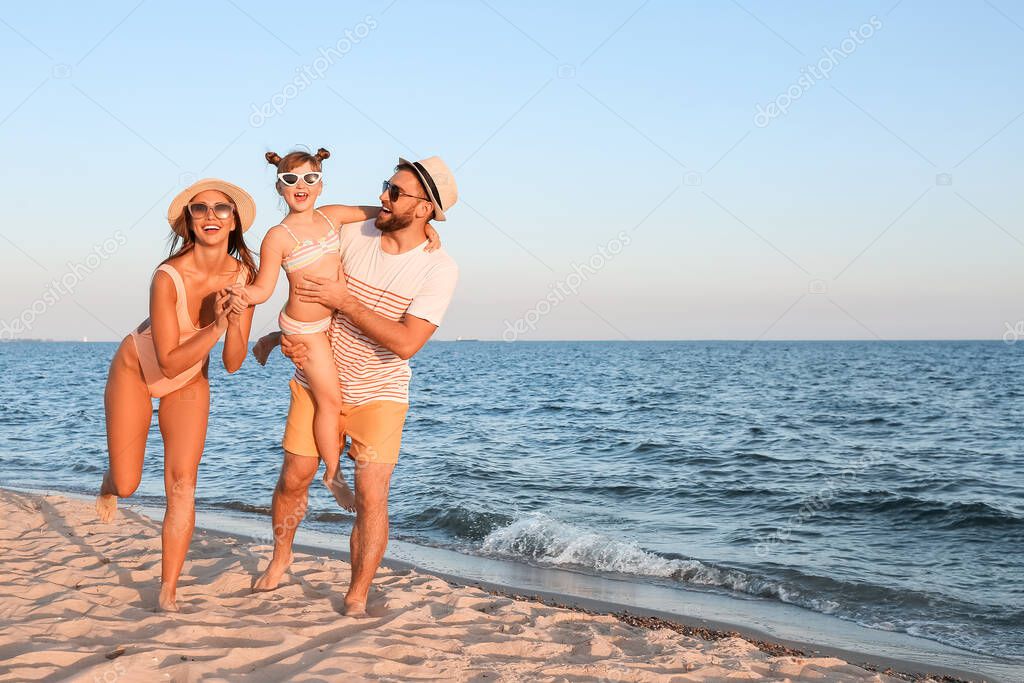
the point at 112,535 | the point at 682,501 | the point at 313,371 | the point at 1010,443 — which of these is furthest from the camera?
the point at 1010,443

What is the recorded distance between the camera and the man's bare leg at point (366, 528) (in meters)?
4.22

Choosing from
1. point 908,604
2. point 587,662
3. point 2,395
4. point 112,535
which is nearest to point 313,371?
point 587,662

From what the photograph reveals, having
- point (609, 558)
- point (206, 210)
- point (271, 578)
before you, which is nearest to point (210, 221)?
point (206, 210)

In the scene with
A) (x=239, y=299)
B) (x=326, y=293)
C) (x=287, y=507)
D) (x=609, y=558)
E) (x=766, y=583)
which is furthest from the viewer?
(x=609, y=558)

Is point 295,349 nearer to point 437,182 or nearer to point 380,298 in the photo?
point 380,298

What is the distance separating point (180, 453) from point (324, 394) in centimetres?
73

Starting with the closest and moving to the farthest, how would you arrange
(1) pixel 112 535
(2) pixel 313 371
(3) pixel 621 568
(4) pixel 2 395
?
(2) pixel 313 371
(1) pixel 112 535
(3) pixel 621 568
(4) pixel 2 395

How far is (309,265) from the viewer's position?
13.0 feet

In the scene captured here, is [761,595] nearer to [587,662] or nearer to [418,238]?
[587,662]

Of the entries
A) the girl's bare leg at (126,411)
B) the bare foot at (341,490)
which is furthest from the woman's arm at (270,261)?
the bare foot at (341,490)

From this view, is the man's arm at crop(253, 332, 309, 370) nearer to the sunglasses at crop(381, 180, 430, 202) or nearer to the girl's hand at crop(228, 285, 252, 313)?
the girl's hand at crop(228, 285, 252, 313)

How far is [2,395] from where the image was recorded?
26.7 meters

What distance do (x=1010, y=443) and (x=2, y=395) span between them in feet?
90.2

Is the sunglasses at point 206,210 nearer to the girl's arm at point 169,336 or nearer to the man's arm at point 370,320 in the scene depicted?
the girl's arm at point 169,336
